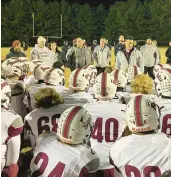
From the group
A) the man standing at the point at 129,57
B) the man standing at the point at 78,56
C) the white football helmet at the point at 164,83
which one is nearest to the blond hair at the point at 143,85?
the white football helmet at the point at 164,83

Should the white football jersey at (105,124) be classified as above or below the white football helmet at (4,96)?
below

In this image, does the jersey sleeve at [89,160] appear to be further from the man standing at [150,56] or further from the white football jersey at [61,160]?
the man standing at [150,56]

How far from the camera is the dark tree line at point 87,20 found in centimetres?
1927

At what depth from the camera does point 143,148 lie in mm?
2326

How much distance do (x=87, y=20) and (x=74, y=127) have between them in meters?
21.1

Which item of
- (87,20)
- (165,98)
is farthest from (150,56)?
(87,20)

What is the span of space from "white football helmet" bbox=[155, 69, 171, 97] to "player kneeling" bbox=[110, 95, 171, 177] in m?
1.29

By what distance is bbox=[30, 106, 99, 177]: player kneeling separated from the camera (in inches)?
91.9

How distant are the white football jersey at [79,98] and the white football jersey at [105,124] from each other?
65 cm

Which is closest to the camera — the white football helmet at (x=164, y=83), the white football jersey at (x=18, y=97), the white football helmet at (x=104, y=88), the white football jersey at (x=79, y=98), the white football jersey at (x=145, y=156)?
the white football jersey at (x=145, y=156)

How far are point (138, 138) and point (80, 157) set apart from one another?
1.14ft

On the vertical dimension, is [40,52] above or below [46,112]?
above

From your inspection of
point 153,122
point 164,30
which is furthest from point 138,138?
point 164,30

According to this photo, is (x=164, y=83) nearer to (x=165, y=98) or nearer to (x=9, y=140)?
(x=165, y=98)
